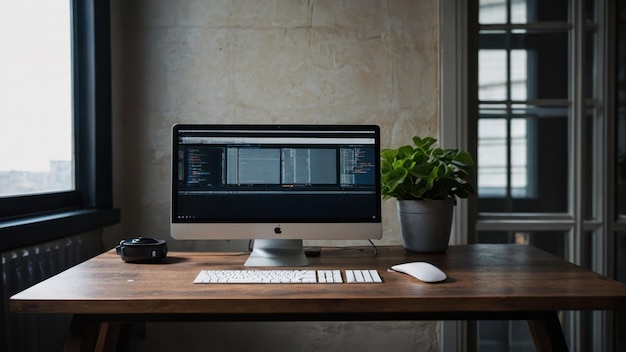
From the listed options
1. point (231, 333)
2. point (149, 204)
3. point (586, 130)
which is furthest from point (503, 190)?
point (149, 204)

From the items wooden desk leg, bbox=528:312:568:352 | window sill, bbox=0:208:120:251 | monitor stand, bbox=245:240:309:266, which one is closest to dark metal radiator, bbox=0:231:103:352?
window sill, bbox=0:208:120:251

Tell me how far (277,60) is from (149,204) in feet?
3.00

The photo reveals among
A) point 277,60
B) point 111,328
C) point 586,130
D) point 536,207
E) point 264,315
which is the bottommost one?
point 111,328

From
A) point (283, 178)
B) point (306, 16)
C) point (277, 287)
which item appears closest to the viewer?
point (277, 287)

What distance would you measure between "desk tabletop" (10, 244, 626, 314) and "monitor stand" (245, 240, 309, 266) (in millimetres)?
166

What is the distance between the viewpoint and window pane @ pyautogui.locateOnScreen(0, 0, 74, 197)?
5.63 ft

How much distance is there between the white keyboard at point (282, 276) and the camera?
1.40 meters

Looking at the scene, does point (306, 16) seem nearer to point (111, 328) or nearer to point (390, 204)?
point (390, 204)

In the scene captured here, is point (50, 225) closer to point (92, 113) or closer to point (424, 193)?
point (92, 113)

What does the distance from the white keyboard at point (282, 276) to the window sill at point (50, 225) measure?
1.97 feet

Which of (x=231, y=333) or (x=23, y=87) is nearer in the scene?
(x=23, y=87)

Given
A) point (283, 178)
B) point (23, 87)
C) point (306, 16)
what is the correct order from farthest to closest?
point (306, 16) < point (23, 87) < point (283, 178)

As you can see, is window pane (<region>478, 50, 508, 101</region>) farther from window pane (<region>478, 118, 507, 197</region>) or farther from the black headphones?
the black headphones

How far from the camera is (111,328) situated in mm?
1736
